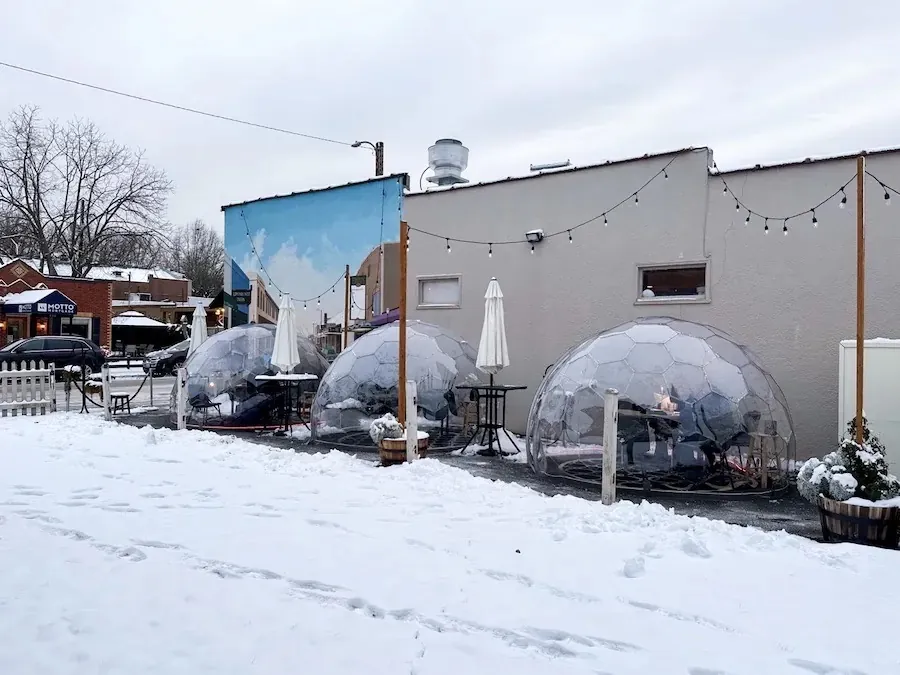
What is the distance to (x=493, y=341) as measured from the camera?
392 inches

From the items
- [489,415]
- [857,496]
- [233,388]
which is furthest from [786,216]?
[233,388]

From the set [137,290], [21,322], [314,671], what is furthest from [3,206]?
[314,671]

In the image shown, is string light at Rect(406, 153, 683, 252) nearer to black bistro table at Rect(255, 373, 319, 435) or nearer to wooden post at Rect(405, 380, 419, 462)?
black bistro table at Rect(255, 373, 319, 435)

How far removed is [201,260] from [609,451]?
242ft

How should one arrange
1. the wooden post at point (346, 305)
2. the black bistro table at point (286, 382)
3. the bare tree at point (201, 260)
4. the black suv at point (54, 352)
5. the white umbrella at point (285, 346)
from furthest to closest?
the bare tree at point (201, 260) < the black suv at point (54, 352) < the wooden post at point (346, 305) < the white umbrella at point (285, 346) < the black bistro table at point (286, 382)

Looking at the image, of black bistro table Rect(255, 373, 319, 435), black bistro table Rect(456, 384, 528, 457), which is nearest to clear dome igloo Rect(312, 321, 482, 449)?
black bistro table Rect(456, 384, 528, 457)

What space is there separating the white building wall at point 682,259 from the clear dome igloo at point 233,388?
3229 mm

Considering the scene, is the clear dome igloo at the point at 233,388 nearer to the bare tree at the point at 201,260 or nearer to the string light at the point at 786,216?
the string light at the point at 786,216

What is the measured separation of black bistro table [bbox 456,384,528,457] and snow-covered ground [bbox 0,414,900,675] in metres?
2.55

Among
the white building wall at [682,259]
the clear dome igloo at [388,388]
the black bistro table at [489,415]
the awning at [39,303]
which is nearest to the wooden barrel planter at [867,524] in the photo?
the white building wall at [682,259]

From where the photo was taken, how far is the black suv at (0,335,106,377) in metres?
23.8

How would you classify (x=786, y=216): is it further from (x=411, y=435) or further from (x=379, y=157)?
(x=379, y=157)

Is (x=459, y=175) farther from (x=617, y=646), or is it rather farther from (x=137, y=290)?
(x=137, y=290)

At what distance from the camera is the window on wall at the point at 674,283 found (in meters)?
9.95
